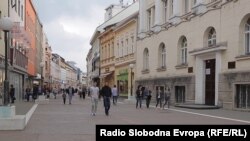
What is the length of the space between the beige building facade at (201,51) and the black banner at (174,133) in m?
20.3

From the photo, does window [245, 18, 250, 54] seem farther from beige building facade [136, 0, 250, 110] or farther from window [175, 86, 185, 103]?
window [175, 86, 185, 103]

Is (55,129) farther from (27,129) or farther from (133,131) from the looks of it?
(133,131)

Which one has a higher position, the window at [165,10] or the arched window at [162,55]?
→ the window at [165,10]

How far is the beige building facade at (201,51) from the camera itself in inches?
998

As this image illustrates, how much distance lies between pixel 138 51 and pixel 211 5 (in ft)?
63.3

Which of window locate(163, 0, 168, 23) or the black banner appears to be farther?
window locate(163, 0, 168, 23)

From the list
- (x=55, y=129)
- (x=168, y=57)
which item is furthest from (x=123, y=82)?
(x=55, y=129)

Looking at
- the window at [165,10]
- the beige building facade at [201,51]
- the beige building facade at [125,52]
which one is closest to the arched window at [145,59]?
the beige building facade at [201,51]

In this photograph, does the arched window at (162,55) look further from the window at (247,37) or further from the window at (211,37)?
the window at (247,37)

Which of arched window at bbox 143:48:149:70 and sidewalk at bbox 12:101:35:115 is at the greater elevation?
arched window at bbox 143:48:149:70

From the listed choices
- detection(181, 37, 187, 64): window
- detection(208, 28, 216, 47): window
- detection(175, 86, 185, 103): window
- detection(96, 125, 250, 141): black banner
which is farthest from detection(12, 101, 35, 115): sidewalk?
detection(96, 125, 250, 141): black banner

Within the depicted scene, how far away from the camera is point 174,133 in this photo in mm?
4328

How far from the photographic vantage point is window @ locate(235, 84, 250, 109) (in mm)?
24514

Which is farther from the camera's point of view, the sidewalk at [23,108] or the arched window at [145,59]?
the arched window at [145,59]
